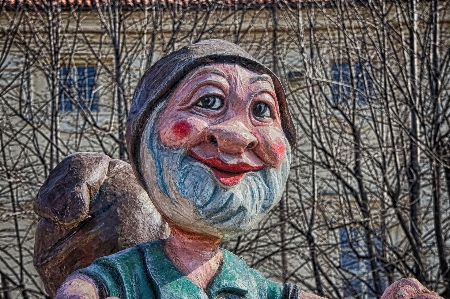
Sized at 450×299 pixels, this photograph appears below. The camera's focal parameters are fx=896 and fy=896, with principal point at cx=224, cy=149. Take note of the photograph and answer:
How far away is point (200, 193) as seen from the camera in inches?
75.8

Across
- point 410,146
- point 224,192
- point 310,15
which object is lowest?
point 410,146

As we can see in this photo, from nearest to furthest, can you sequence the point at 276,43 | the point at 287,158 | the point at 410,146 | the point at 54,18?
the point at 287,158
the point at 410,146
the point at 54,18
the point at 276,43

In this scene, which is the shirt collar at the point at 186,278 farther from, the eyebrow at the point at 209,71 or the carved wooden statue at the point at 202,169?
the eyebrow at the point at 209,71

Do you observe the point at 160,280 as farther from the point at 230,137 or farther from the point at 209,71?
the point at 209,71

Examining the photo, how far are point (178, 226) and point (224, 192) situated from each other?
14 centimetres

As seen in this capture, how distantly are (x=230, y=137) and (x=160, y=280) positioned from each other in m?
0.35

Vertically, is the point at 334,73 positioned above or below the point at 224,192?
below

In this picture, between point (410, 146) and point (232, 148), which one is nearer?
point (232, 148)

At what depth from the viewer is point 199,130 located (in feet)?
6.42

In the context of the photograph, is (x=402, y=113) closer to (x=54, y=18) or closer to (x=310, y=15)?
(x=310, y=15)

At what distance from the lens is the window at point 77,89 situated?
9.46 m

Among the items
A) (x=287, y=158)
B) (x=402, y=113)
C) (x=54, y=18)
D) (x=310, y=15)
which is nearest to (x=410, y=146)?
(x=402, y=113)

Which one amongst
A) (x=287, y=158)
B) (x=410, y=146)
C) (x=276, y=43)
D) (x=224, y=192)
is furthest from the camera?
(x=276, y=43)

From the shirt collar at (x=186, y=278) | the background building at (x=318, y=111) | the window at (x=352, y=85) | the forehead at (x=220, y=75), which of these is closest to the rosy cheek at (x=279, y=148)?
the forehead at (x=220, y=75)
